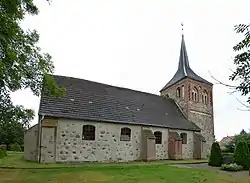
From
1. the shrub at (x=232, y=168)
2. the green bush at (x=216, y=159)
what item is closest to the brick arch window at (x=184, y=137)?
the green bush at (x=216, y=159)

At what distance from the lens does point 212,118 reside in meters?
36.5

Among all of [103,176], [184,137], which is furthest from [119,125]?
[103,176]

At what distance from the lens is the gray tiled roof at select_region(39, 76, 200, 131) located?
22375mm

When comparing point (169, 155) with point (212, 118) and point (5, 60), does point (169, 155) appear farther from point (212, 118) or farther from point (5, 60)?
point (5, 60)

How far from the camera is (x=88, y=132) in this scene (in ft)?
74.9

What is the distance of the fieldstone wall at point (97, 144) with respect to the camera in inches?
843

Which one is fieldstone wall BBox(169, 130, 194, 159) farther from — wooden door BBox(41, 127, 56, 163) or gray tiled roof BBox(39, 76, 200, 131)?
wooden door BBox(41, 127, 56, 163)

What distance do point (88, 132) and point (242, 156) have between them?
1249 centimetres

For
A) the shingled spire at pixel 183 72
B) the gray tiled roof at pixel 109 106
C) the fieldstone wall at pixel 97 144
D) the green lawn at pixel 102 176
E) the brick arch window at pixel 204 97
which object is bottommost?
the green lawn at pixel 102 176

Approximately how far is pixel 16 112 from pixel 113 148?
621 inches

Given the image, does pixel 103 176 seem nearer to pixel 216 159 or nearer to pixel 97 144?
pixel 97 144

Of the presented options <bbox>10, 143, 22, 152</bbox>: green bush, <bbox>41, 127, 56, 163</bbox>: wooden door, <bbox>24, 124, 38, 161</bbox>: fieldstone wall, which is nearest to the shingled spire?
<bbox>41, 127, 56, 163</bbox>: wooden door

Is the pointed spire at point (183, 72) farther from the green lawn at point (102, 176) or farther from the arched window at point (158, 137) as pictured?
the green lawn at point (102, 176)

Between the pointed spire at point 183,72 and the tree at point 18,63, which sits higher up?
the pointed spire at point 183,72
